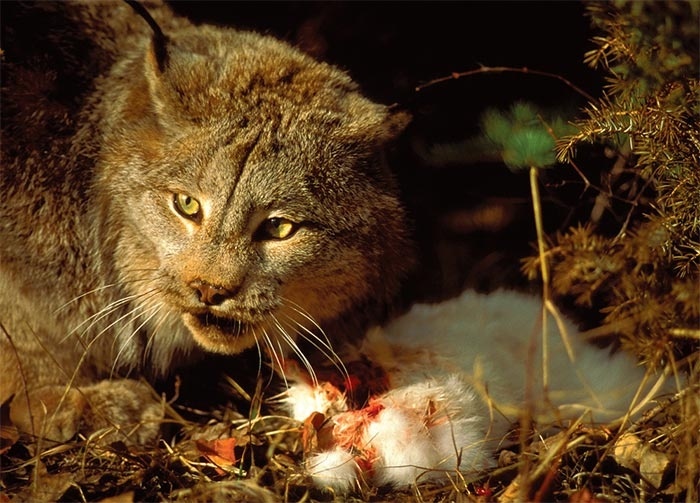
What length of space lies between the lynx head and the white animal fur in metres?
0.27

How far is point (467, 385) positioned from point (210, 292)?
91 centimetres

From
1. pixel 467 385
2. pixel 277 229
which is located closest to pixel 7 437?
pixel 277 229

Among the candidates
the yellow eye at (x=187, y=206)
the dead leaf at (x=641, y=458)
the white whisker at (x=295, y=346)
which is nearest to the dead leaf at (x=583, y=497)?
the dead leaf at (x=641, y=458)

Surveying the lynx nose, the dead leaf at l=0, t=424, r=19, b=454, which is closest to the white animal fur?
the lynx nose

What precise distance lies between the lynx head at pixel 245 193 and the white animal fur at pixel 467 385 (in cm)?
27

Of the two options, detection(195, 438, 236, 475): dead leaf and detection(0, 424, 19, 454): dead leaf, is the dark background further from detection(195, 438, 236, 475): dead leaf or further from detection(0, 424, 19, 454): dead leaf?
detection(0, 424, 19, 454): dead leaf

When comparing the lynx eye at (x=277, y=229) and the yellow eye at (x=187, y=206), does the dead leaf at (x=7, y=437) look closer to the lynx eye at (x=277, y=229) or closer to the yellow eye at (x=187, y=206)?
the yellow eye at (x=187, y=206)

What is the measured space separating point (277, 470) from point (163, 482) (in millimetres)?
341

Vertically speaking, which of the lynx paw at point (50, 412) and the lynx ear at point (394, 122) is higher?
the lynx ear at point (394, 122)

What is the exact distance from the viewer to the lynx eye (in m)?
2.53

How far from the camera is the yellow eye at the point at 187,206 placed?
8.45 ft

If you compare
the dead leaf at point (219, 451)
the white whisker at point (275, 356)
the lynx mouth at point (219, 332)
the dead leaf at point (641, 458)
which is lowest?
the dead leaf at point (219, 451)

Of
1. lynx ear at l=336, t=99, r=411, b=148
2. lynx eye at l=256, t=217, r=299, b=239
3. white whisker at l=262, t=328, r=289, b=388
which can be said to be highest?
lynx ear at l=336, t=99, r=411, b=148

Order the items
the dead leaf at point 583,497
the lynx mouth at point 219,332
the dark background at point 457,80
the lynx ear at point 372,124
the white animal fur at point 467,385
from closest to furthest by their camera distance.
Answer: the dead leaf at point 583,497 < the white animal fur at point 467,385 < the lynx mouth at point 219,332 < the lynx ear at point 372,124 < the dark background at point 457,80
